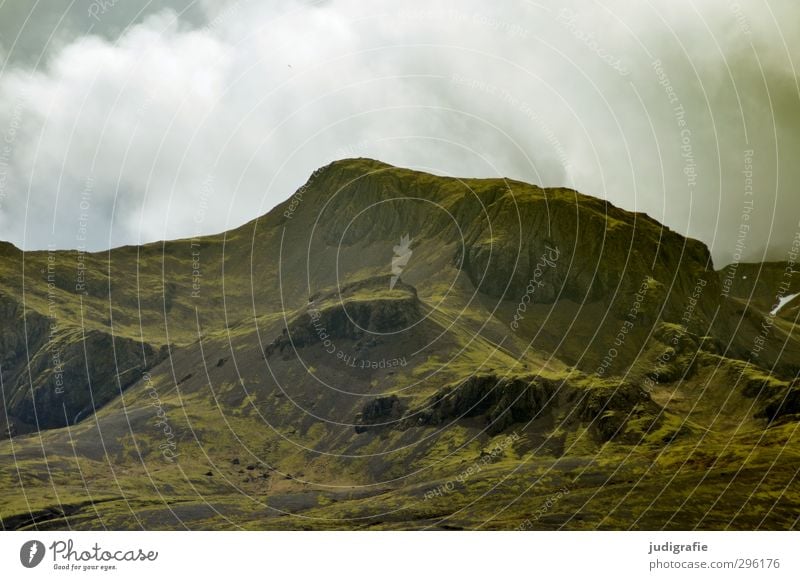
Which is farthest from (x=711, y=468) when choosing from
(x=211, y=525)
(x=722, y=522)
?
(x=211, y=525)

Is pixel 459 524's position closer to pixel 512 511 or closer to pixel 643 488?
pixel 512 511

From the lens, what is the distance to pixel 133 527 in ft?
631

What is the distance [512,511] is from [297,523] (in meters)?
41.9

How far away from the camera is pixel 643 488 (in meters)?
190
